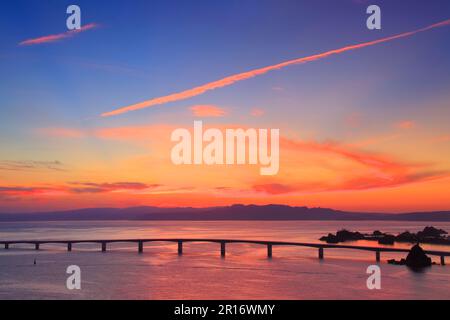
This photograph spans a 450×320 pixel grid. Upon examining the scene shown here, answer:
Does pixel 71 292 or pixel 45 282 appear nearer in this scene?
pixel 71 292

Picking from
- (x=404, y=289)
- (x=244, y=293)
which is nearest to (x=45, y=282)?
(x=244, y=293)

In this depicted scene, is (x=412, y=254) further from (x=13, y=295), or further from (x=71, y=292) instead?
(x=13, y=295)

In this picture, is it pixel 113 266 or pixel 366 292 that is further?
pixel 113 266

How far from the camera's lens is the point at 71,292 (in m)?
60.8

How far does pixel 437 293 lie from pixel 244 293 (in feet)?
79.9

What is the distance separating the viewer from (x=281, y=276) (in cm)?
7838

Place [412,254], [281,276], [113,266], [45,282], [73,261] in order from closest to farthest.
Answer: [45,282] < [281,276] < [412,254] < [113,266] < [73,261]

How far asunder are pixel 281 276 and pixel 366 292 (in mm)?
19964
